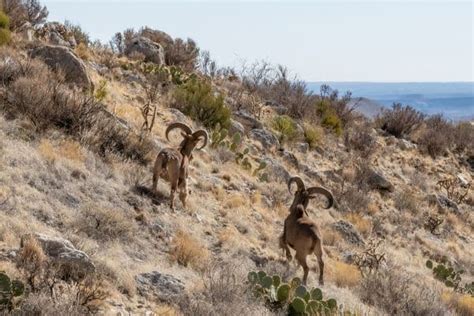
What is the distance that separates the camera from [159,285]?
7523 mm

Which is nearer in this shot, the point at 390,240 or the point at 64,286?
the point at 64,286

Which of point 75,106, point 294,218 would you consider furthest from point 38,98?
point 294,218

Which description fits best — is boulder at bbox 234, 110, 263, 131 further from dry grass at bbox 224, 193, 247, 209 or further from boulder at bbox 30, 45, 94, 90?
dry grass at bbox 224, 193, 247, 209

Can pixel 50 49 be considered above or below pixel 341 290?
above

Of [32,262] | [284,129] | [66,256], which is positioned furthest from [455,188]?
[32,262]

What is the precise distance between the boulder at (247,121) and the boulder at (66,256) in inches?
549

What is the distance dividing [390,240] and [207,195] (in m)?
6.38

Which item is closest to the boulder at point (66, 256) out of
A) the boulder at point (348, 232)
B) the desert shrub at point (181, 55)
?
the boulder at point (348, 232)

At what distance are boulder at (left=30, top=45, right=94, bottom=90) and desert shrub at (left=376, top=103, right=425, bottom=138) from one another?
17.5 meters

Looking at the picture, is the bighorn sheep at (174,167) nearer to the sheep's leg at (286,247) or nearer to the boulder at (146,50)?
the sheep's leg at (286,247)

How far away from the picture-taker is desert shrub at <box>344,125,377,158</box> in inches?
933

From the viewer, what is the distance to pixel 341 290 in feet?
32.7

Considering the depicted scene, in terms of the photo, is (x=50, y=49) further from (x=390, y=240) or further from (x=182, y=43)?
(x=182, y=43)

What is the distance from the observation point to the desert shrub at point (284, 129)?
2117 cm
